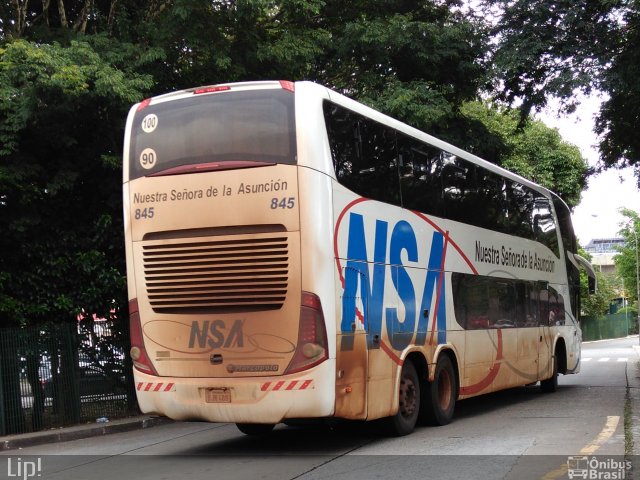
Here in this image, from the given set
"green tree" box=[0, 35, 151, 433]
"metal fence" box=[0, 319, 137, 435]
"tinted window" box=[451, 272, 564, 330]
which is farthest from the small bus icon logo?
"metal fence" box=[0, 319, 137, 435]

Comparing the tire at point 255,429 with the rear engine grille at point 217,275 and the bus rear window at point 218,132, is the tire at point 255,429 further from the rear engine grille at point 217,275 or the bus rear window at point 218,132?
the bus rear window at point 218,132

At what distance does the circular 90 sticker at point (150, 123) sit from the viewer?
411 inches

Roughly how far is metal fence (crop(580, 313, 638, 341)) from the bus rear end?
63066 mm

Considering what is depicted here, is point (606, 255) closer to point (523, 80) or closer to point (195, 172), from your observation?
point (523, 80)

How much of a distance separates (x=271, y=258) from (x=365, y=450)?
2648mm

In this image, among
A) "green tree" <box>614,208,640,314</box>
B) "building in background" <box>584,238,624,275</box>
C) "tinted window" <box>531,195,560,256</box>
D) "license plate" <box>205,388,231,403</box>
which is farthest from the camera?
"building in background" <box>584,238,624,275</box>

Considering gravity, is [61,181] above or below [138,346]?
above

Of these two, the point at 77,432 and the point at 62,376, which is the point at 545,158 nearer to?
the point at 62,376

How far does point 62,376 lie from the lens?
15383 mm

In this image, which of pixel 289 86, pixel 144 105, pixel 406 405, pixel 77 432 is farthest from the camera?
pixel 77 432

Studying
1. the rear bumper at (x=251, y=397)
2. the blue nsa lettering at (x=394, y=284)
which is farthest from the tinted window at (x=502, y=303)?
the rear bumper at (x=251, y=397)

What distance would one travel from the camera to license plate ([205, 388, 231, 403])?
9.70 metres

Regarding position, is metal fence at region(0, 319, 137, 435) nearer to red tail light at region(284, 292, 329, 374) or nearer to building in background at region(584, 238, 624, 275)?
red tail light at region(284, 292, 329, 374)

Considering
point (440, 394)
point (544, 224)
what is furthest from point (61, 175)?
point (544, 224)
